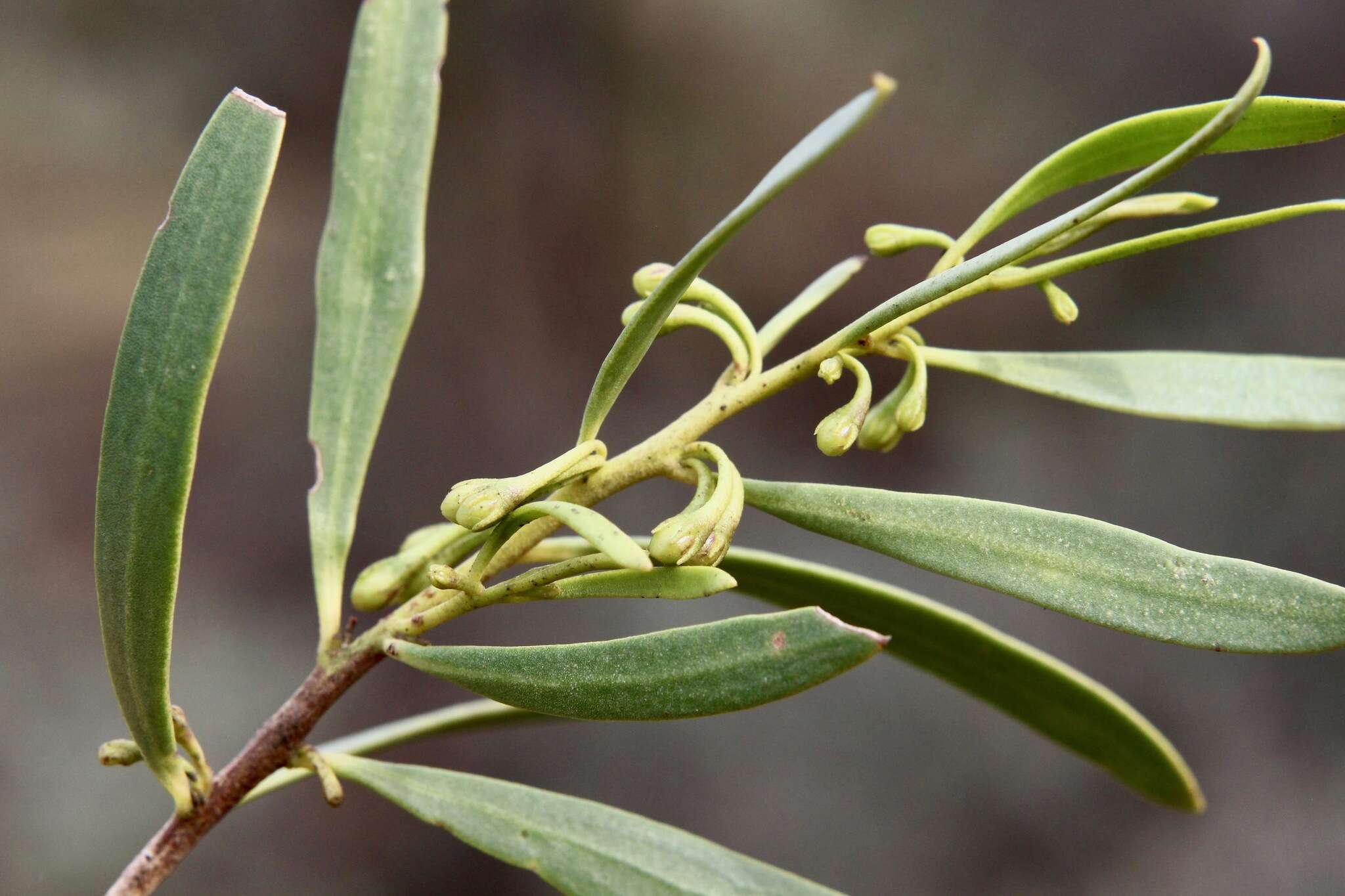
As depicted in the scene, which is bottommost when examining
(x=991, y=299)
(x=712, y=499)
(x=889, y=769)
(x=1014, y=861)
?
(x=1014, y=861)

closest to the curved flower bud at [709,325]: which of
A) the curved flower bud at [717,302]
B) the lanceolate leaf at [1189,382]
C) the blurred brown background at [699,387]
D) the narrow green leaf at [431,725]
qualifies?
the curved flower bud at [717,302]

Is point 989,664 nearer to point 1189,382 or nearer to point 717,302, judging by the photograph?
point 1189,382

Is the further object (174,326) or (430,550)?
(430,550)

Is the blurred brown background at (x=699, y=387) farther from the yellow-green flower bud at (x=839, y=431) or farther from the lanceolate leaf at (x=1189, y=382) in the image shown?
the yellow-green flower bud at (x=839, y=431)

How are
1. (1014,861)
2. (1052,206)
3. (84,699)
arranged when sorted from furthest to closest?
(1052,206)
(1014,861)
(84,699)

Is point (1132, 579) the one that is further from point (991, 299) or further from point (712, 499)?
point (991, 299)

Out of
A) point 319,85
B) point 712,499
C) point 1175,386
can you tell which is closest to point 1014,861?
point 1175,386
